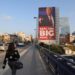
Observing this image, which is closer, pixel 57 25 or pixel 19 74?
pixel 19 74

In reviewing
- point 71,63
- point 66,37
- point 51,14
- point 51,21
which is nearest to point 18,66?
point 71,63

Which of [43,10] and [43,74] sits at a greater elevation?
[43,10]

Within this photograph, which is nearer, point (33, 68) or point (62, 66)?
point (62, 66)

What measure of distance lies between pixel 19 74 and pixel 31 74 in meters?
0.65

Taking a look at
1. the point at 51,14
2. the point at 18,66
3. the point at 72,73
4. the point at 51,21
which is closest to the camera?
the point at 72,73

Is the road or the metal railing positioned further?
the road

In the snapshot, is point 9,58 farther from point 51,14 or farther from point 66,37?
point 66,37

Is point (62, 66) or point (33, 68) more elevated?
point (62, 66)

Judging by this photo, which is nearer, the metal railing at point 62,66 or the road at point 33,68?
the metal railing at point 62,66

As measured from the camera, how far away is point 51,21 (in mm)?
83812

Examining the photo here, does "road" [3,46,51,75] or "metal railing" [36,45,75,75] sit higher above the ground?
"metal railing" [36,45,75,75]

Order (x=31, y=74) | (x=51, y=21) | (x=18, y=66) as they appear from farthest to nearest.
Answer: (x=51, y=21)
(x=31, y=74)
(x=18, y=66)

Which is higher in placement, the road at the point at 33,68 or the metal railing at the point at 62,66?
the metal railing at the point at 62,66

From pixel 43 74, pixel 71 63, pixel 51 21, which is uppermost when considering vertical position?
pixel 51 21
